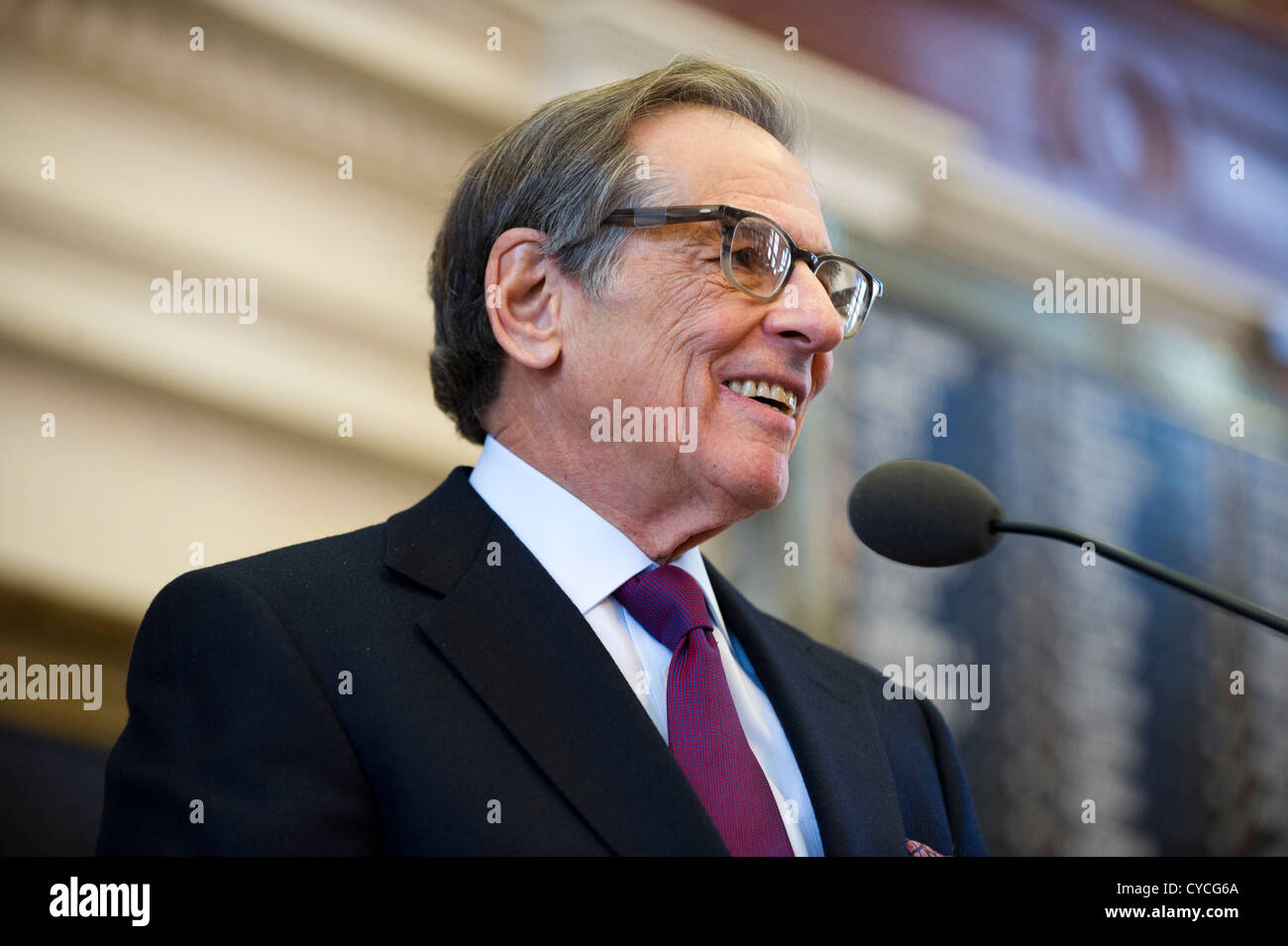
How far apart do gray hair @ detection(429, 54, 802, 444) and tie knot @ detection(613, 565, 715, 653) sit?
0.31 m

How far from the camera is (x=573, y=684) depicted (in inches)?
46.4

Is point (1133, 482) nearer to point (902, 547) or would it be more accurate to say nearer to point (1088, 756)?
point (1088, 756)

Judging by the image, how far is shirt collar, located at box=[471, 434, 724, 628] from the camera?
4.34 feet

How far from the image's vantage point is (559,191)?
1.46m

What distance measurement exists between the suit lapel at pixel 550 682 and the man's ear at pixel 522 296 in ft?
0.72

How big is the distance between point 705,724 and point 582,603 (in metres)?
0.17

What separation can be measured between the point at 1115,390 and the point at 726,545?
3.49ft

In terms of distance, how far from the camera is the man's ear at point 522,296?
1.45 meters
